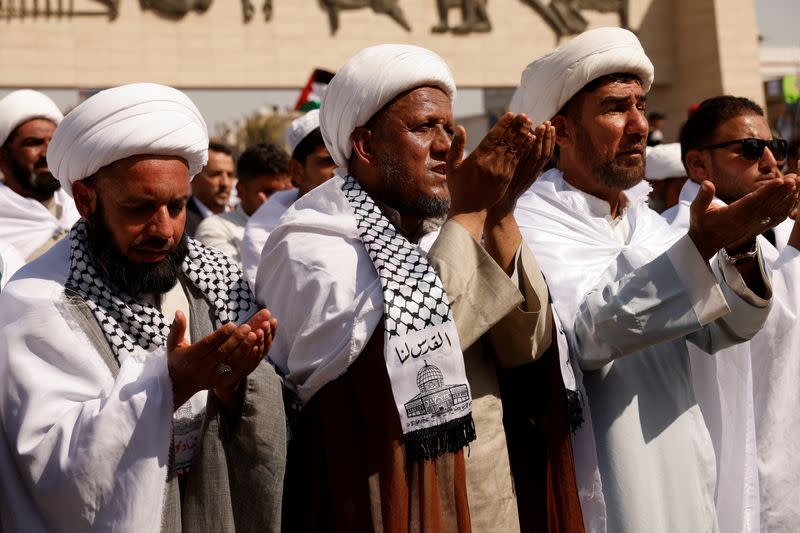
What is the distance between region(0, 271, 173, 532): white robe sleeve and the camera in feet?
7.73

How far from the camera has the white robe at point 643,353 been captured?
116 inches

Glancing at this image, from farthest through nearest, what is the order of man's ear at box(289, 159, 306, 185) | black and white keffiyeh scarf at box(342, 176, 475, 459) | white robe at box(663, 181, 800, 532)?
man's ear at box(289, 159, 306, 185), white robe at box(663, 181, 800, 532), black and white keffiyeh scarf at box(342, 176, 475, 459)

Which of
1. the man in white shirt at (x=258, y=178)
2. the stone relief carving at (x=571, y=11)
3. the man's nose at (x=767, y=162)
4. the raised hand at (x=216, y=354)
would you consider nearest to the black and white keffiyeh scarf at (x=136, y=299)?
the raised hand at (x=216, y=354)

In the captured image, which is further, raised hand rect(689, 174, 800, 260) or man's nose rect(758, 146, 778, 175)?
man's nose rect(758, 146, 778, 175)

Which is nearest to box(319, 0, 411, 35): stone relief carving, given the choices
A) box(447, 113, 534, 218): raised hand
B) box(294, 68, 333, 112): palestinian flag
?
box(294, 68, 333, 112): palestinian flag

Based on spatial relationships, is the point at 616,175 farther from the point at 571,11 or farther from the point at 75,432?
the point at 571,11

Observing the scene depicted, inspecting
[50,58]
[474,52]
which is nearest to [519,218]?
[50,58]

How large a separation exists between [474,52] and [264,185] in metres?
16.6

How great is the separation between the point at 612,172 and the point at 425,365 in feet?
3.89

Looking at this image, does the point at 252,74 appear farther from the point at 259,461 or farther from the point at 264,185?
the point at 259,461

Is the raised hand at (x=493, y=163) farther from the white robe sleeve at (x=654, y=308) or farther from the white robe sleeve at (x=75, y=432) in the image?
the white robe sleeve at (x=75, y=432)

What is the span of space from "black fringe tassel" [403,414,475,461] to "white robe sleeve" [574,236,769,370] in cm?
59

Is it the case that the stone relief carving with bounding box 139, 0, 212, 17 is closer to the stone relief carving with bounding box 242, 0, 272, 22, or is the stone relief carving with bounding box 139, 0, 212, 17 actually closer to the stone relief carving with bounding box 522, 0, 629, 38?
the stone relief carving with bounding box 242, 0, 272, 22

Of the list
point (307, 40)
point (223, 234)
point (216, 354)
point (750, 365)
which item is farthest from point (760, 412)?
point (307, 40)
